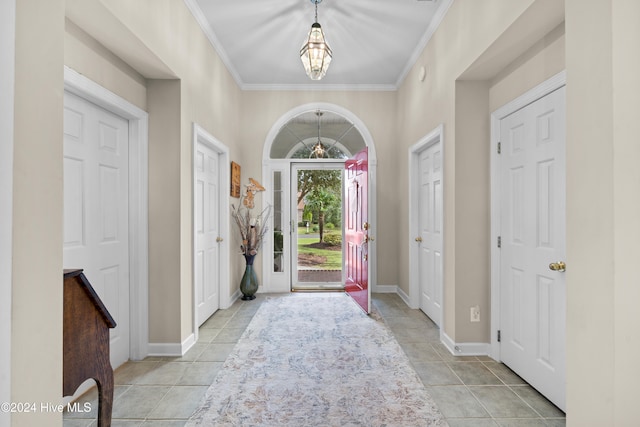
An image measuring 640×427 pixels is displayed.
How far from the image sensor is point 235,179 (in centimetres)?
430

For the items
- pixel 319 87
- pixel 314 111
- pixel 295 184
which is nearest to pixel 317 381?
pixel 295 184

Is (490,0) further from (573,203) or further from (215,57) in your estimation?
(215,57)

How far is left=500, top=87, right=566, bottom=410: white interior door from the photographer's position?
1.97m

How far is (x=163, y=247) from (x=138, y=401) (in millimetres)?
1065

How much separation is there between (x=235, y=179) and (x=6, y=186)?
329 centimetres

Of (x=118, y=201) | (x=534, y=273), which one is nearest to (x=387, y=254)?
(x=534, y=273)

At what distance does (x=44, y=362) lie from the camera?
1.16 metres

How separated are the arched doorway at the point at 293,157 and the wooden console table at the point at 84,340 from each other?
3.13 m

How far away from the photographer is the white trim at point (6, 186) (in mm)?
1017

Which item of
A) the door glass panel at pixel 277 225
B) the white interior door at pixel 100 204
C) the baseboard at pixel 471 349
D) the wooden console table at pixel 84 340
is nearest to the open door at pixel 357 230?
the door glass panel at pixel 277 225

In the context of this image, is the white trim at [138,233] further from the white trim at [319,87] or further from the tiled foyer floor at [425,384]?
the white trim at [319,87]

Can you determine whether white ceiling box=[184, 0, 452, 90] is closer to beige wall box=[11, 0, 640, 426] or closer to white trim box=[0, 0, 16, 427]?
beige wall box=[11, 0, 640, 426]

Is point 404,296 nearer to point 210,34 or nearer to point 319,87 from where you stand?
point 319,87

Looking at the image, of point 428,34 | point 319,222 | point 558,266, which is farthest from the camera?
point 319,222
